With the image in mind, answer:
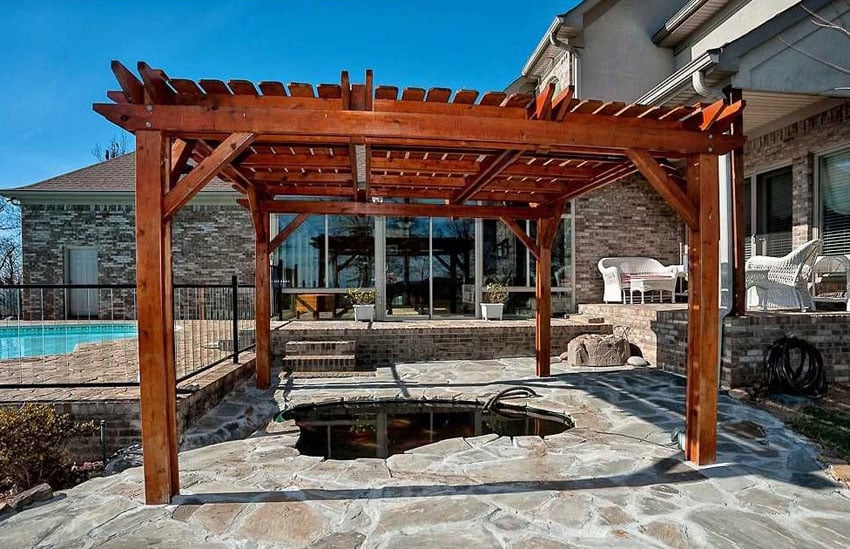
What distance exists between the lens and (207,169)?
2889 millimetres

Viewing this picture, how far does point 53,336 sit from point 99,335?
98cm

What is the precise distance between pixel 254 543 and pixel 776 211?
9.47 m

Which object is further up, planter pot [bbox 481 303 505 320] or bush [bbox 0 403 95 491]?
planter pot [bbox 481 303 505 320]

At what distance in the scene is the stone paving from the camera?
2486mm

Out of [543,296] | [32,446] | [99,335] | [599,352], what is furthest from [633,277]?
[99,335]

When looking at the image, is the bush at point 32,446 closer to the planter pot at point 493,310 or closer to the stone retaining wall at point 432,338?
the stone retaining wall at point 432,338

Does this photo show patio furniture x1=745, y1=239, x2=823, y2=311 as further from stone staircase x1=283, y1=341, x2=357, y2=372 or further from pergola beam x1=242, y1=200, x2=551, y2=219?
stone staircase x1=283, y1=341, x2=357, y2=372

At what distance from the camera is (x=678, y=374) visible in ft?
21.1

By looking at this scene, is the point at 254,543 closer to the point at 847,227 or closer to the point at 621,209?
the point at 847,227

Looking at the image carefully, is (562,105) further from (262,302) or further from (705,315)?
(262,302)

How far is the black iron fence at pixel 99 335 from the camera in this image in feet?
17.2

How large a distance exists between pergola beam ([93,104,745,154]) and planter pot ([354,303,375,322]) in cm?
615

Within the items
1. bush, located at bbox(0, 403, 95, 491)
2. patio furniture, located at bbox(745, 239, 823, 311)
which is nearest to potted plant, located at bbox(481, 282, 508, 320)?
patio furniture, located at bbox(745, 239, 823, 311)

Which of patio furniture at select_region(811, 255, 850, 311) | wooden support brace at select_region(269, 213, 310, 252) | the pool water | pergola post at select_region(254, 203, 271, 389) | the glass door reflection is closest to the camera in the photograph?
the pool water
